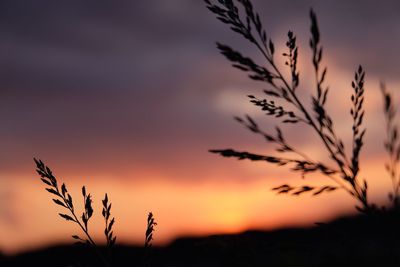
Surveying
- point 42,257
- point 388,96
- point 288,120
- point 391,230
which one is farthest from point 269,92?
point 42,257

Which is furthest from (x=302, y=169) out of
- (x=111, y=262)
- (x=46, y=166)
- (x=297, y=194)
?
(x=46, y=166)

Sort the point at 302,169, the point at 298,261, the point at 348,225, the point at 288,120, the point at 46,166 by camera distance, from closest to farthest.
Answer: the point at 348,225, the point at 302,169, the point at 288,120, the point at 46,166, the point at 298,261

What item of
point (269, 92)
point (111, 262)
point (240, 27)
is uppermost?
point (240, 27)

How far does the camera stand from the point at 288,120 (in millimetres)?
3785

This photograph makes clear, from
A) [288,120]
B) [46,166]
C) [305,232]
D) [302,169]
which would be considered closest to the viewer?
[302,169]

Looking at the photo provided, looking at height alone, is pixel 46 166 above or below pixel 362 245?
above

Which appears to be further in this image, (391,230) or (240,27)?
(240,27)

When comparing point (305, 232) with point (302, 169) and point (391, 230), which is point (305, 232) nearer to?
point (302, 169)

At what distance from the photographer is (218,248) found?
3.54 m

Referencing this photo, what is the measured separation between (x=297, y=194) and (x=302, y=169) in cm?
21

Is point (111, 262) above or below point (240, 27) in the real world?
below

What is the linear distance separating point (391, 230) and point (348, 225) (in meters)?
0.30

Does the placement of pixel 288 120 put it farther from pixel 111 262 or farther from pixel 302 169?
pixel 111 262

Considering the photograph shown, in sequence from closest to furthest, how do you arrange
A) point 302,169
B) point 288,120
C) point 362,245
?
point 362,245 < point 302,169 < point 288,120
